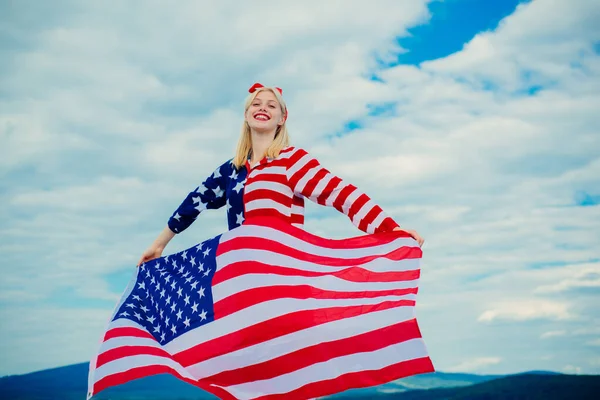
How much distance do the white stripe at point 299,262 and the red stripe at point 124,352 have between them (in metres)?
0.80

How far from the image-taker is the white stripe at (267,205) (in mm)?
5184

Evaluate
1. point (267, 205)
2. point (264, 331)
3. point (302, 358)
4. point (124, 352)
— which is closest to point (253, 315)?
point (264, 331)

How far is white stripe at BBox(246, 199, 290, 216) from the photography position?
5.18 metres

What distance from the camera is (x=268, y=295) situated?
4512mm

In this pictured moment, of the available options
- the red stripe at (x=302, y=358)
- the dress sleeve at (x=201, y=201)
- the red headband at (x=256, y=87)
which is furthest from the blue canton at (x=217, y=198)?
the red stripe at (x=302, y=358)

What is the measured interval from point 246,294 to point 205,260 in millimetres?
647

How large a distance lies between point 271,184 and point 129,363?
1813 mm

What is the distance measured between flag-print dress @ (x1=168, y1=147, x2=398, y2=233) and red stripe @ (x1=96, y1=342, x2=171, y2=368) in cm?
129

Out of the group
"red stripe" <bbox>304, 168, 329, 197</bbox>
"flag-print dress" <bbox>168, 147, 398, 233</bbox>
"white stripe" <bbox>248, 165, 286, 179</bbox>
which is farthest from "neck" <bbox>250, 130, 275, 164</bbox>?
"red stripe" <bbox>304, 168, 329, 197</bbox>

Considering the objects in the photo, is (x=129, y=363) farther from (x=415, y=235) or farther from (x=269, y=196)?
(x=415, y=235)

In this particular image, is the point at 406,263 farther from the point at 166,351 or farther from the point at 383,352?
the point at 166,351

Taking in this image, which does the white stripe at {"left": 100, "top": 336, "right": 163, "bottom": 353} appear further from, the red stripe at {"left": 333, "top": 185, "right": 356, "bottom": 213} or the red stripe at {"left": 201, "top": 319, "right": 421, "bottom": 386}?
the red stripe at {"left": 333, "top": 185, "right": 356, "bottom": 213}

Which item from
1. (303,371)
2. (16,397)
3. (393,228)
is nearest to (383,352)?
(303,371)

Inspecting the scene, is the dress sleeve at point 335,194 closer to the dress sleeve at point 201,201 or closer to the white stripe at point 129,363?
the dress sleeve at point 201,201
